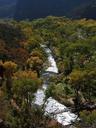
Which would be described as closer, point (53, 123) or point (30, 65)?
point (53, 123)

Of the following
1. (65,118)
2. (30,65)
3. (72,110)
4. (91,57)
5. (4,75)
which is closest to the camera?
(65,118)

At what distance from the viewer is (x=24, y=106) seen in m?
85.1

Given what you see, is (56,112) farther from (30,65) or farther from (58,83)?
(30,65)

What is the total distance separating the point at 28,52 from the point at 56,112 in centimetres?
6586

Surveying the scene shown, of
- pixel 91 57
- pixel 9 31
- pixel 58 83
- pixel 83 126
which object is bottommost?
pixel 83 126

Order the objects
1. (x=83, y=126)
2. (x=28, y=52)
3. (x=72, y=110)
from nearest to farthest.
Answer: (x=83, y=126), (x=72, y=110), (x=28, y=52)

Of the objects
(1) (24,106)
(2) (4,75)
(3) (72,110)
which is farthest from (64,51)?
(1) (24,106)

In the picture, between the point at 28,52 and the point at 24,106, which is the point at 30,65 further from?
the point at 24,106

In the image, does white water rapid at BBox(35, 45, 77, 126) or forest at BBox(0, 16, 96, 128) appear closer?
forest at BBox(0, 16, 96, 128)

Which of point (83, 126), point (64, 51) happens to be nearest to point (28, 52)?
point (64, 51)

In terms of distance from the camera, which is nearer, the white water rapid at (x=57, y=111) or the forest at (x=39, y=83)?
the forest at (x=39, y=83)

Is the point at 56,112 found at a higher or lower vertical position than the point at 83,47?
lower

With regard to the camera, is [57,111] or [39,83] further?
[57,111]

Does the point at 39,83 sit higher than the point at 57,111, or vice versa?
the point at 39,83
